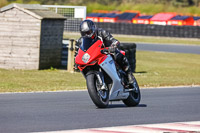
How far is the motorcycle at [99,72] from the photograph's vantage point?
316 inches

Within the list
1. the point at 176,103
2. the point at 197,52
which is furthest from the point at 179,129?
the point at 197,52

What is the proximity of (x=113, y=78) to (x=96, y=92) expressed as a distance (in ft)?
1.66

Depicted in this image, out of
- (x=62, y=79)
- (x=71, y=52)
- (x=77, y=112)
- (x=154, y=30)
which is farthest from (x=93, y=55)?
(x=154, y=30)

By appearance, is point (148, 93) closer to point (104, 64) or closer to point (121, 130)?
point (104, 64)

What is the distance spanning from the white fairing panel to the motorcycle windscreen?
1.11 feet

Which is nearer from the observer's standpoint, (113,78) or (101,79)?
(101,79)

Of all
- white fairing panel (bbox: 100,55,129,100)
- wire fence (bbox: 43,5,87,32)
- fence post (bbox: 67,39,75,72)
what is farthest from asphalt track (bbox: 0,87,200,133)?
wire fence (bbox: 43,5,87,32)

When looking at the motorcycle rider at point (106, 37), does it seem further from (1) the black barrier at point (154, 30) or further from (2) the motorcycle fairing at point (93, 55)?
(1) the black barrier at point (154, 30)

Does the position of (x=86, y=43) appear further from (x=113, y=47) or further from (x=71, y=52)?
(x=71, y=52)

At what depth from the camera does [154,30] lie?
42.7 meters

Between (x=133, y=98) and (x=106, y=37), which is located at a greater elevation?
(x=106, y=37)

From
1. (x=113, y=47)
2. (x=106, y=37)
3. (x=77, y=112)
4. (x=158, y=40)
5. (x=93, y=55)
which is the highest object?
(x=106, y=37)

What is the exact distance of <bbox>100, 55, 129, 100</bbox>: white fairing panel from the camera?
8.26 meters

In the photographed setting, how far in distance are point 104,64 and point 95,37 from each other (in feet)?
1.60
